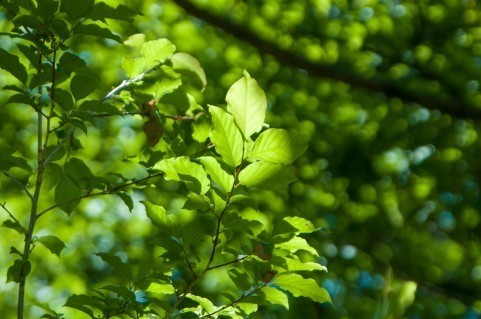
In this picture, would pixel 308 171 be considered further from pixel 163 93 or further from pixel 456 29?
pixel 163 93

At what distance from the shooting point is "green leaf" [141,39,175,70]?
56.5 inches

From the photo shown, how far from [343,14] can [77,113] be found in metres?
4.13

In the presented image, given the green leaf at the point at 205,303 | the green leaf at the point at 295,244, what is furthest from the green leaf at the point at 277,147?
the green leaf at the point at 205,303

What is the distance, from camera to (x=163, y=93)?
1.44 m

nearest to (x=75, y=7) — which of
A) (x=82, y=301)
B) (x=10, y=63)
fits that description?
(x=10, y=63)

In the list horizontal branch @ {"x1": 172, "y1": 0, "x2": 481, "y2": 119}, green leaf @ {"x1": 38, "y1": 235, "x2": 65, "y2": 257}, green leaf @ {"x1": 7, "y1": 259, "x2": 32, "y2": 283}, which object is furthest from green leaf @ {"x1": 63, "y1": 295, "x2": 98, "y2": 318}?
horizontal branch @ {"x1": 172, "y1": 0, "x2": 481, "y2": 119}

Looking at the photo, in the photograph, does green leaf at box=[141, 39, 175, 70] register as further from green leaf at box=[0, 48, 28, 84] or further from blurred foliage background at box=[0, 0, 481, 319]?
blurred foliage background at box=[0, 0, 481, 319]

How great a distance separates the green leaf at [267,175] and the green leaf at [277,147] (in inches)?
0.6

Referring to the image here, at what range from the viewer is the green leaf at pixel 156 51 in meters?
1.43

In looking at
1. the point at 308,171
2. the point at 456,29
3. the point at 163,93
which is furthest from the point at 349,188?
the point at 163,93

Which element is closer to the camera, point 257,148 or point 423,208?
point 257,148

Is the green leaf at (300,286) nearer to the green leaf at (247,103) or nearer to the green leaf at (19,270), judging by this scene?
A: the green leaf at (247,103)

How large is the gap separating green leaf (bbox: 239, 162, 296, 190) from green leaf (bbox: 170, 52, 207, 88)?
467mm

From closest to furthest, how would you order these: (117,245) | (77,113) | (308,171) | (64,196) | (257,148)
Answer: (257,148)
(77,113)
(64,196)
(308,171)
(117,245)
